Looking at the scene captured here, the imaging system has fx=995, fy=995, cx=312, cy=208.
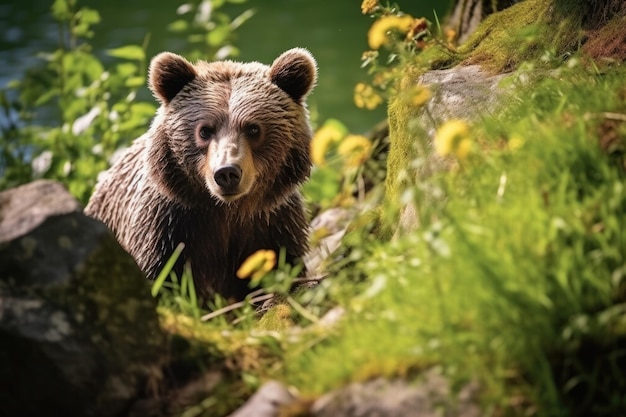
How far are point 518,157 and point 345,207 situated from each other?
10.7 feet

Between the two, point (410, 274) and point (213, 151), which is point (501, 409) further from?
point (213, 151)

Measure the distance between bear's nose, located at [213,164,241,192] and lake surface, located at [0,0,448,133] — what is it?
6796 mm

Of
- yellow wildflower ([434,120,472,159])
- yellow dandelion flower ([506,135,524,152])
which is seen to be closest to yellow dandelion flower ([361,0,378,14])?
yellow dandelion flower ([506,135,524,152])

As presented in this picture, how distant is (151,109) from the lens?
25.7 ft

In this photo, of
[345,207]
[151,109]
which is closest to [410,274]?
[345,207]

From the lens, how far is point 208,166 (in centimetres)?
512

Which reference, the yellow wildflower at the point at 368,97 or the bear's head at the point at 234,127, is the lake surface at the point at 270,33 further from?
the yellow wildflower at the point at 368,97

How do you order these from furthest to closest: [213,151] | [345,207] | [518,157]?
[345,207]
[213,151]
[518,157]

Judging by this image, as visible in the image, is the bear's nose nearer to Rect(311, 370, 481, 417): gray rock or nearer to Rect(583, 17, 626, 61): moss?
Rect(583, 17, 626, 61): moss

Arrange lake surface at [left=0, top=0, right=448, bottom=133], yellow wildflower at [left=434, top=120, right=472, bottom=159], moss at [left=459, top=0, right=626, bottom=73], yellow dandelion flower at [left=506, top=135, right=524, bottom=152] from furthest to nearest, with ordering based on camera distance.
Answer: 1. lake surface at [left=0, top=0, right=448, bottom=133]
2. moss at [left=459, top=0, right=626, bottom=73]
3. yellow dandelion flower at [left=506, top=135, right=524, bottom=152]
4. yellow wildflower at [left=434, top=120, right=472, bottom=159]

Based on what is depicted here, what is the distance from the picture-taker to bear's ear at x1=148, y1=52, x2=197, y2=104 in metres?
5.46

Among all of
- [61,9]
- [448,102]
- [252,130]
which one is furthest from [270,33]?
[448,102]

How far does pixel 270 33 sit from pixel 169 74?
27.9 ft

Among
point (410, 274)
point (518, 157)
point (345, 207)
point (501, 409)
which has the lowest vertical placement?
point (345, 207)
